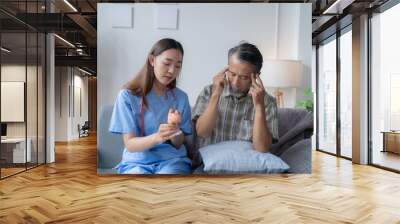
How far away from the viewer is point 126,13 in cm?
600

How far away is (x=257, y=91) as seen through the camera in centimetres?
592

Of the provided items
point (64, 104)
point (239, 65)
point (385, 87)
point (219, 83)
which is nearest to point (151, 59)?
point (219, 83)

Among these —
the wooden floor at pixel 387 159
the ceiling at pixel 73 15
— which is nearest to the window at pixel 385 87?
the wooden floor at pixel 387 159

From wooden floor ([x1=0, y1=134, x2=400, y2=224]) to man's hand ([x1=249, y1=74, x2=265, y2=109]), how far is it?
1104 millimetres

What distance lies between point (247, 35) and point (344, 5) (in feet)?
6.30

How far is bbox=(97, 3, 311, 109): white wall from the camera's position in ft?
19.6

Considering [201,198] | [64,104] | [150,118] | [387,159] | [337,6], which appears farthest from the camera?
[64,104]

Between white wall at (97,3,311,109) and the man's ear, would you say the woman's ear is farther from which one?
white wall at (97,3,311,109)

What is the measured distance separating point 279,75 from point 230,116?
0.92m

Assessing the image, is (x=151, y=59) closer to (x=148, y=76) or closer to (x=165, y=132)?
(x=148, y=76)

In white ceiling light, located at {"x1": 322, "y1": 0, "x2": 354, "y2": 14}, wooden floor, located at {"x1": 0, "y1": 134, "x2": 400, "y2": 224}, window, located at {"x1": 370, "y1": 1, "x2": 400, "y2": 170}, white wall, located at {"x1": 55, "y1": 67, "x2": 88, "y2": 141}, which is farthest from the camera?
white wall, located at {"x1": 55, "y1": 67, "x2": 88, "y2": 141}

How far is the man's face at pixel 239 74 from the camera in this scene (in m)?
5.94

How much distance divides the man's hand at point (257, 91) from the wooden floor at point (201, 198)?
110 centimetres

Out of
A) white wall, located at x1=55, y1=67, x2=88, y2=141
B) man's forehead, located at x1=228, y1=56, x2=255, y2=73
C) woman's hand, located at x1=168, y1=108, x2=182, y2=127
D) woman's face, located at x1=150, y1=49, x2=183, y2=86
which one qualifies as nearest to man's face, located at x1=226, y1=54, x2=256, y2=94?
man's forehead, located at x1=228, y1=56, x2=255, y2=73
